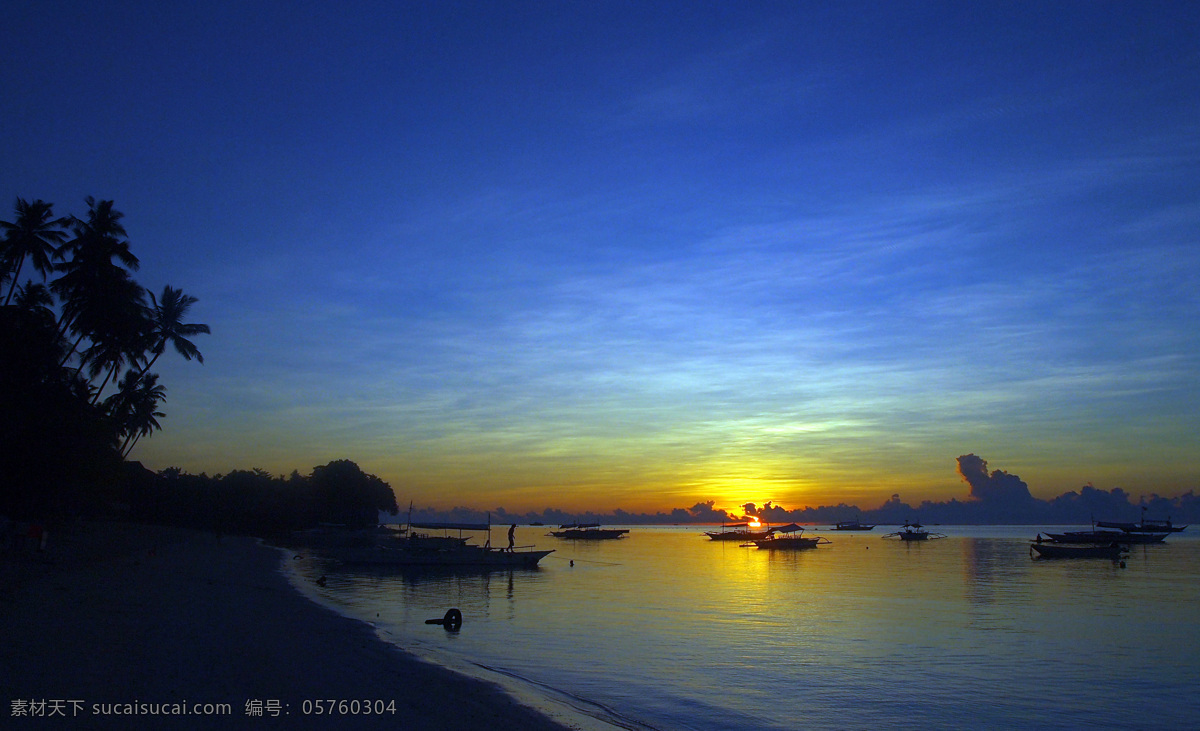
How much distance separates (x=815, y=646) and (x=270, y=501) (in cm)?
→ 10124

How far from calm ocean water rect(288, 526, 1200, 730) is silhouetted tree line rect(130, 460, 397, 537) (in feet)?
179

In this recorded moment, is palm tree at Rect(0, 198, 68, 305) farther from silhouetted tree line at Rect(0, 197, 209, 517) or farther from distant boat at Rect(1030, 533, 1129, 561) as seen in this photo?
distant boat at Rect(1030, 533, 1129, 561)

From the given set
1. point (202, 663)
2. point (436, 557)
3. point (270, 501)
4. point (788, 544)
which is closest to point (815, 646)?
point (202, 663)

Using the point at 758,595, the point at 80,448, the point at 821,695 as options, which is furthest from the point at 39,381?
the point at 758,595

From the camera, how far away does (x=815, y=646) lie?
27859 millimetres

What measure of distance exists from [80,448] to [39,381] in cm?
382

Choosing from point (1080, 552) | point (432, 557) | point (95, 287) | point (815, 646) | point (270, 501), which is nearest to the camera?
point (815, 646)

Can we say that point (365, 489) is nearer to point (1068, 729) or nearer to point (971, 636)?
point (971, 636)

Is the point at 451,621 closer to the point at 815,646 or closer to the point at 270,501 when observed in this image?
the point at 815,646

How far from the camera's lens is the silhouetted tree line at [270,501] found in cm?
9888

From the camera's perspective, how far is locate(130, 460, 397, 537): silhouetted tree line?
324 feet

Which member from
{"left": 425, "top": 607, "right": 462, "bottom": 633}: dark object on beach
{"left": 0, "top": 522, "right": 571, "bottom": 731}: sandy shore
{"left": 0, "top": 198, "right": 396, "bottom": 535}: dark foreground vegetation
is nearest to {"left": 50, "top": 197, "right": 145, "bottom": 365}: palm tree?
{"left": 0, "top": 198, "right": 396, "bottom": 535}: dark foreground vegetation

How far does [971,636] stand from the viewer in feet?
101

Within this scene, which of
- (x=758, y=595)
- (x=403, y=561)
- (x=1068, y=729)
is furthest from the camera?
(x=403, y=561)
